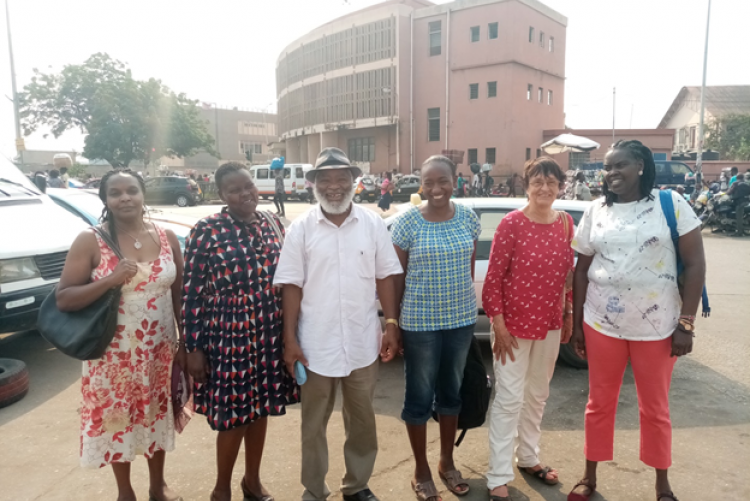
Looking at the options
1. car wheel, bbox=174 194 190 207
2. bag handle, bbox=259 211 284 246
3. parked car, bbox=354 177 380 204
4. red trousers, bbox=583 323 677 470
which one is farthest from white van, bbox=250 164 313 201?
red trousers, bbox=583 323 677 470

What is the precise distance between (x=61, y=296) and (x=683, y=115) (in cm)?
5516

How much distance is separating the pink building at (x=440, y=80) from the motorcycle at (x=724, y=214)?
17.7 m

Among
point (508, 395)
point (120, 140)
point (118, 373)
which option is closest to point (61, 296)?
point (118, 373)

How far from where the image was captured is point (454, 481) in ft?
9.71

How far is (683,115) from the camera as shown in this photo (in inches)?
1873

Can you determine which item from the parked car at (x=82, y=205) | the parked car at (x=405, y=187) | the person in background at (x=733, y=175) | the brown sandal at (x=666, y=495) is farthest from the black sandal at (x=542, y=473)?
the parked car at (x=405, y=187)

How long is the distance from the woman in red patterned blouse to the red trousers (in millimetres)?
259

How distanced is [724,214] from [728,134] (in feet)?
104

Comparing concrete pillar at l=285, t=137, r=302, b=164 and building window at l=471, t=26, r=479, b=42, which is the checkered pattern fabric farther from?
concrete pillar at l=285, t=137, r=302, b=164

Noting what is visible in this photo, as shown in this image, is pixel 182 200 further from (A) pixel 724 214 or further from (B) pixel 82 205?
(A) pixel 724 214

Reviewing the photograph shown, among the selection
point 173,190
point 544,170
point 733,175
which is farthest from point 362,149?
point 544,170

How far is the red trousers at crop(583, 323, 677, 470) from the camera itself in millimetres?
2662

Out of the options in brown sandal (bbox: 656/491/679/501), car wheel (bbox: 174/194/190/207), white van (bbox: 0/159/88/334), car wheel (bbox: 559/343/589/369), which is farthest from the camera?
car wheel (bbox: 174/194/190/207)

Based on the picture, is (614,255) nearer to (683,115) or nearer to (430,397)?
(430,397)
